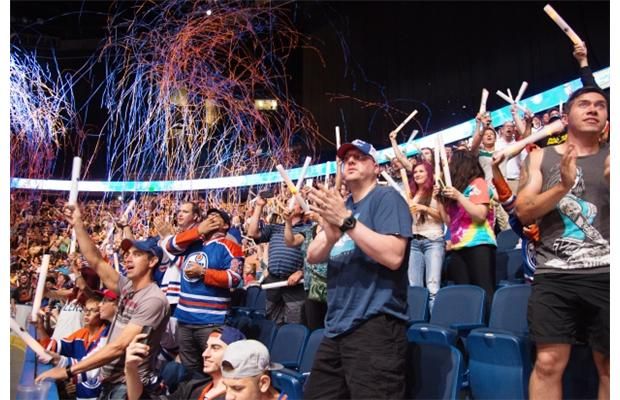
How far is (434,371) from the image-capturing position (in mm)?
2799

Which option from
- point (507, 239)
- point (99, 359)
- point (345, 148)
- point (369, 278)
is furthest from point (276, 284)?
point (369, 278)

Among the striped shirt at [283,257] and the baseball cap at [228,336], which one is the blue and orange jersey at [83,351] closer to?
the baseball cap at [228,336]

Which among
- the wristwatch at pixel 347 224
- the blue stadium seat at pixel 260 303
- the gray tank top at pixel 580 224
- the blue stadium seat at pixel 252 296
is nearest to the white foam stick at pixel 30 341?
the wristwatch at pixel 347 224

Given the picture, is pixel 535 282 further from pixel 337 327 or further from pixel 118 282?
pixel 118 282

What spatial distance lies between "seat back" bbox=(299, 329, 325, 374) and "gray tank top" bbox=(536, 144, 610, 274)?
1554 millimetres

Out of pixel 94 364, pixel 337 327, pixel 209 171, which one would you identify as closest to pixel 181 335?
pixel 94 364

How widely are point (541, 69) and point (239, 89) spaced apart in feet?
19.5

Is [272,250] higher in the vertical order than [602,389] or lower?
higher

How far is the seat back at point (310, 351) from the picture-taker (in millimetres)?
3808

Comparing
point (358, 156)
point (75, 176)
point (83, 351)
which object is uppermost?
point (358, 156)

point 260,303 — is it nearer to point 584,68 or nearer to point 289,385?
point 289,385

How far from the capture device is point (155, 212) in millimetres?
12664

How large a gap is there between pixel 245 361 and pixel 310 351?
118 centimetres

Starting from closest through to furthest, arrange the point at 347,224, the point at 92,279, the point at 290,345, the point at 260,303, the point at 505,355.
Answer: the point at 347,224, the point at 505,355, the point at 290,345, the point at 92,279, the point at 260,303
